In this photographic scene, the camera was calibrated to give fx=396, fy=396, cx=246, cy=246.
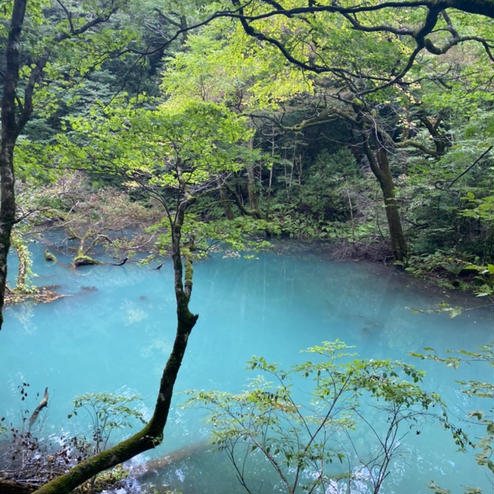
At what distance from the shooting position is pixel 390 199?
28.4 ft

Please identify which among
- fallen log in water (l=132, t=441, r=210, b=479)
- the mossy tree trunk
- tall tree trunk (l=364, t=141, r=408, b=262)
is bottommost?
fallen log in water (l=132, t=441, r=210, b=479)

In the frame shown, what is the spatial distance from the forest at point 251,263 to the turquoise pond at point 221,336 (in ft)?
0.14

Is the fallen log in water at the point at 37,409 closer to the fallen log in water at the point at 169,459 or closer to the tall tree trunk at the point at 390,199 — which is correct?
the fallen log in water at the point at 169,459

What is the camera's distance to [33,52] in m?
2.52

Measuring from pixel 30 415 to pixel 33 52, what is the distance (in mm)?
3680

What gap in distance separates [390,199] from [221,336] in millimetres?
4821

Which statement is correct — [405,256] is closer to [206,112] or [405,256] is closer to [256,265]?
[256,265]

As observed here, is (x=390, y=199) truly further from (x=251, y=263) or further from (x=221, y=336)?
(x=221, y=336)

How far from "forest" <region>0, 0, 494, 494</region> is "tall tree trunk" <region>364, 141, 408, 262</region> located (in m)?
0.07

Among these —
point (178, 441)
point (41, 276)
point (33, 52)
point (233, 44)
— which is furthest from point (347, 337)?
point (41, 276)

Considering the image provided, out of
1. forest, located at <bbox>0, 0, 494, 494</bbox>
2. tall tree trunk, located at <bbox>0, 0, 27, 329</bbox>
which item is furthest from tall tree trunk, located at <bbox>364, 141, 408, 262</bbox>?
tall tree trunk, located at <bbox>0, 0, 27, 329</bbox>

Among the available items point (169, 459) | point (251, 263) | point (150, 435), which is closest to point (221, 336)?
point (169, 459)

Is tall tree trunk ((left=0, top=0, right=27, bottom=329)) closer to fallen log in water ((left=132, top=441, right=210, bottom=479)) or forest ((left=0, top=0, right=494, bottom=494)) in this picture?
forest ((left=0, top=0, right=494, bottom=494))

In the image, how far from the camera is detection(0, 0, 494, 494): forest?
2654 mm
